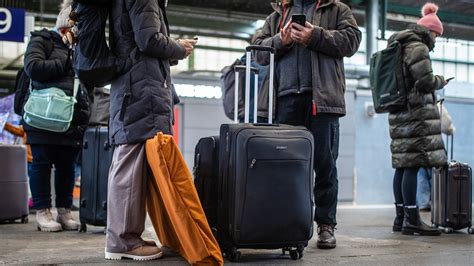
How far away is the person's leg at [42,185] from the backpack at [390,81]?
213 centimetres

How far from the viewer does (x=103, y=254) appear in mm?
2572

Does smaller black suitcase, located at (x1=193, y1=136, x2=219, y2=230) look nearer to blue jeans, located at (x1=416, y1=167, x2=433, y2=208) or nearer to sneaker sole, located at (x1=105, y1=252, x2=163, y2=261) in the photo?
sneaker sole, located at (x1=105, y1=252, x2=163, y2=261)

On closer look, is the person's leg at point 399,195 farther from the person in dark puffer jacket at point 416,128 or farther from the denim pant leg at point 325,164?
the denim pant leg at point 325,164

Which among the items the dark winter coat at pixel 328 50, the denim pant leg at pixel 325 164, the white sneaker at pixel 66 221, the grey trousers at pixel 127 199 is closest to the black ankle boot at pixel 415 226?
the denim pant leg at pixel 325 164

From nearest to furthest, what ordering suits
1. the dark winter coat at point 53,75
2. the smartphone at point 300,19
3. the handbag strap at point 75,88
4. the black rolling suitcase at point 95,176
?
the smartphone at point 300,19
the black rolling suitcase at point 95,176
the dark winter coat at point 53,75
the handbag strap at point 75,88

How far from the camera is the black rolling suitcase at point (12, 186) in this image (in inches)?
164

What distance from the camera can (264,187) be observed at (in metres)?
2.32

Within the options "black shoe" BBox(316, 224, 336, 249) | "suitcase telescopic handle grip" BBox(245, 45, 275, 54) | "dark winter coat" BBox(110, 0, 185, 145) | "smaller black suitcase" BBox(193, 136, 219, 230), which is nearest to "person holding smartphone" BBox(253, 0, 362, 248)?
"black shoe" BBox(316, 224, 336, 249)

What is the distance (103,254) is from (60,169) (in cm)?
123

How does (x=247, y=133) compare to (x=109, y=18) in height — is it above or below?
below

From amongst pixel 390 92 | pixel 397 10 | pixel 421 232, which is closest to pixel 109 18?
pixel 390 92

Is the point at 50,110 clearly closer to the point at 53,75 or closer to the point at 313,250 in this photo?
the point at 53,75

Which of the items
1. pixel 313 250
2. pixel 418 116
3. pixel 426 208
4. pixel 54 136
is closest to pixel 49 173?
pixel 54 136

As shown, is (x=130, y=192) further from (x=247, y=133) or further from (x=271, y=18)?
(x=271, y=18)
